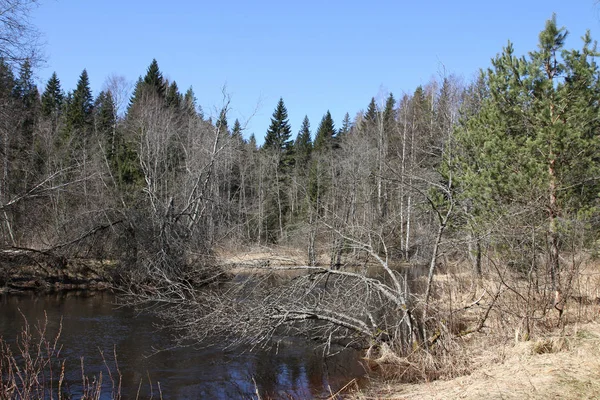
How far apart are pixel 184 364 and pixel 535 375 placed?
6.85 metres

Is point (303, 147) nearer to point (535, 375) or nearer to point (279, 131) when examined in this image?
point (279, 131)

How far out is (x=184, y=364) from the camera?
10.2 metres

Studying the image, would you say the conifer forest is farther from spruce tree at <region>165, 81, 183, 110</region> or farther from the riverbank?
spruce tree at <region>165, 81, 183, 110</region>

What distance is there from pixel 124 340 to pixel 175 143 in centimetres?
2610

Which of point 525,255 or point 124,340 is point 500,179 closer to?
point 525,255

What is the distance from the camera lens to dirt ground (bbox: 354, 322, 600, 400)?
534 cm

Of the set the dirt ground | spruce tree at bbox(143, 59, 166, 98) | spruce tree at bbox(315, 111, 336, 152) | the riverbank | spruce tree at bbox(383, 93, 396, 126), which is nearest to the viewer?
the dirt ground

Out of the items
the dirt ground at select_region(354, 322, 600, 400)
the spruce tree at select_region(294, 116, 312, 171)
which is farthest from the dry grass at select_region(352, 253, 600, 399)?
the spruce tree at select_region(294, 116, 312, 171)

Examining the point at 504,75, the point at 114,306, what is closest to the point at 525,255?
the point at 504,75

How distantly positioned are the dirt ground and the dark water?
1.88 m

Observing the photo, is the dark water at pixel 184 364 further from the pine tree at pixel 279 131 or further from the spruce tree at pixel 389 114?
the pine tree at pixel 279 131

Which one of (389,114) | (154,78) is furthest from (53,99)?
(389,114)

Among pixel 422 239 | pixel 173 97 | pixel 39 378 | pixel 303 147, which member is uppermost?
pixel 173 97

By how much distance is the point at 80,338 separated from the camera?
11852mm
